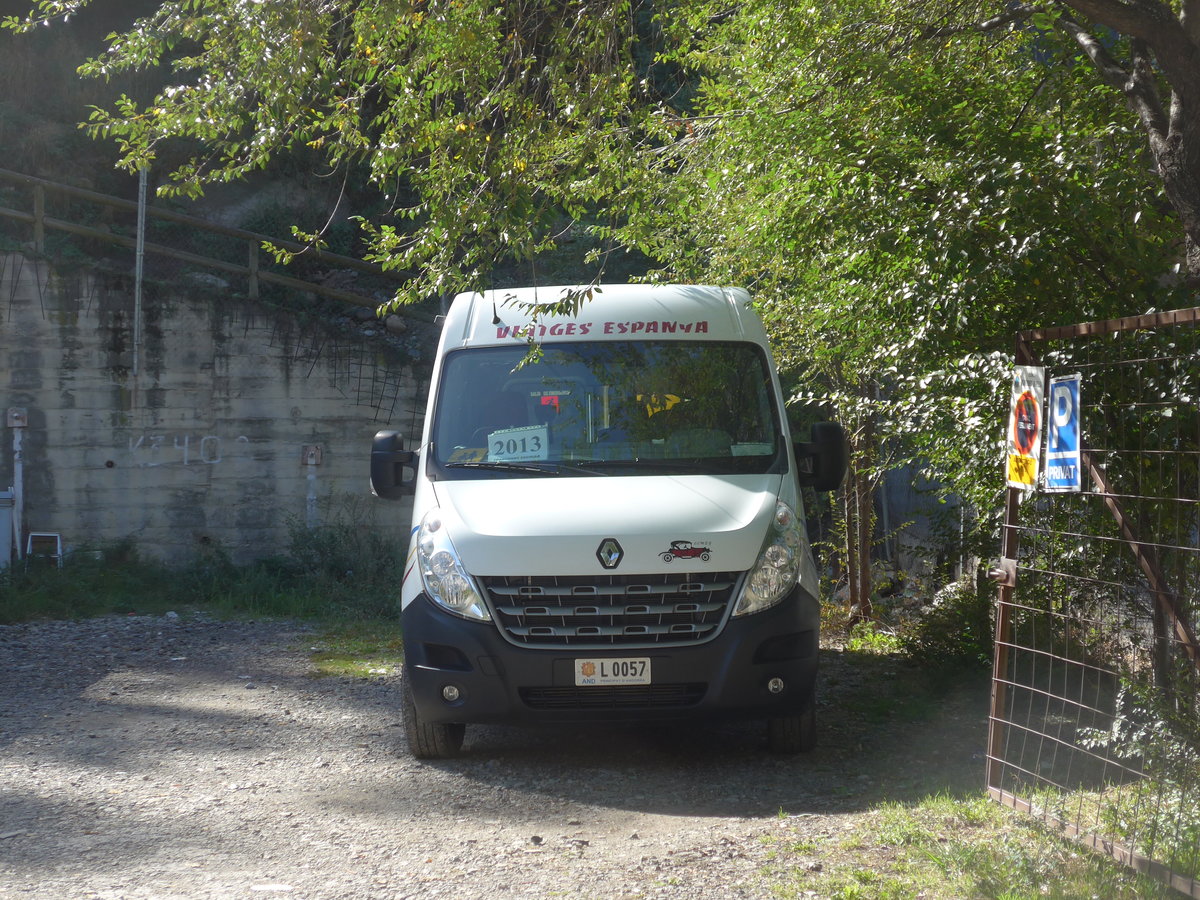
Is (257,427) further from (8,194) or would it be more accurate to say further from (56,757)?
(56,757)

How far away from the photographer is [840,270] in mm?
6676

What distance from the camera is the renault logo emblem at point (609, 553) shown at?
577 centimetres

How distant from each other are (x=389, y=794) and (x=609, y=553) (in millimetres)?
1609

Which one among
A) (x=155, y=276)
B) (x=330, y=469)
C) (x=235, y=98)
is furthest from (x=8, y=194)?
(x=235, y=98)

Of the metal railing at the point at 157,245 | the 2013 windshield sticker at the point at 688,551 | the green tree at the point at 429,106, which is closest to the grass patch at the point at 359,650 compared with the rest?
the 2013 windshield sticker at the point at 688,551

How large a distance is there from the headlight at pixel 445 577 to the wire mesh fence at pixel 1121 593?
2494 millimetres

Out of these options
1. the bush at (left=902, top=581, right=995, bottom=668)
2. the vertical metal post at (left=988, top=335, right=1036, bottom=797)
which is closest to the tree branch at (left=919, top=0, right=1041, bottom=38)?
the vertical metal post at (left=988, top=335, right=1036, bottom=797)

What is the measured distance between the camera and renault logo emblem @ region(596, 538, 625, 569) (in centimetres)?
577

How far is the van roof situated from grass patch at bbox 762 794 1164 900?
3063mm

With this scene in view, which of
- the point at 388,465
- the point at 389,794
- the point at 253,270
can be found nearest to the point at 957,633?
the point at 388,465

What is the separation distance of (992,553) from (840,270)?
7.89 feet

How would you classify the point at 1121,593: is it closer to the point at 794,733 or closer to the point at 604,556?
the point at 794,733

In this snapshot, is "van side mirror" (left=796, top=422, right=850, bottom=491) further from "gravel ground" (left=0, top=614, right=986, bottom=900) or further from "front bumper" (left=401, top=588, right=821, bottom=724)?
"gravel ground" (left=0, top=614, right=986, bottom=900)

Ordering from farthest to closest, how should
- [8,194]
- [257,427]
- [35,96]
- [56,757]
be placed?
1. [35,96]
2. [8,194]
3. [257,427]
4. [56,757]
